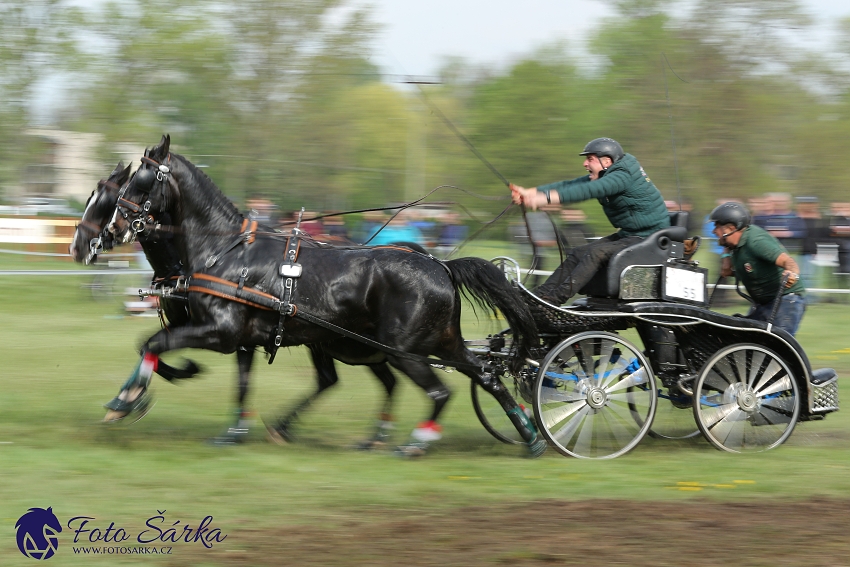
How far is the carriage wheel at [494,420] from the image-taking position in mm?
7094

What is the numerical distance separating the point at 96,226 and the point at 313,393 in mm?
1940

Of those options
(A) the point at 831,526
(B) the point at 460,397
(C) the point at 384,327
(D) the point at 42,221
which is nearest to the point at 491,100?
(D) the point at 42,221

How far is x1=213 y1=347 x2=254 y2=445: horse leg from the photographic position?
260 inches

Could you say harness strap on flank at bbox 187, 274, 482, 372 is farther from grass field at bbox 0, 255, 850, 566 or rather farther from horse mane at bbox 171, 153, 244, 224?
grass field at bbox 0, 255, 850, 566

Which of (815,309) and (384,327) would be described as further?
(815,309)

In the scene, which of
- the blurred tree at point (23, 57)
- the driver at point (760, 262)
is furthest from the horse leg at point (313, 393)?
the blurred tree at point (23, 57)

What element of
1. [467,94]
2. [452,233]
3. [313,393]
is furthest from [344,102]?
[313,393]

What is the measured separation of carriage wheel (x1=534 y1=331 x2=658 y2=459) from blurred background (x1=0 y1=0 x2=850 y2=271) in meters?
13.5

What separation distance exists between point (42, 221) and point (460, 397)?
47.6 ft

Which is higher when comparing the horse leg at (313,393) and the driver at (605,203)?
the driver at (605,203)

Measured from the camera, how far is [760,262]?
7.06m

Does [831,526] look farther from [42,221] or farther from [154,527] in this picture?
[42,221]

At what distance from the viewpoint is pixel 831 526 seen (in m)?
4.94

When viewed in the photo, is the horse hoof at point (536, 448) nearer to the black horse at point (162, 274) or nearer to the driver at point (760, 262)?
the black horse at point (162, 274)
